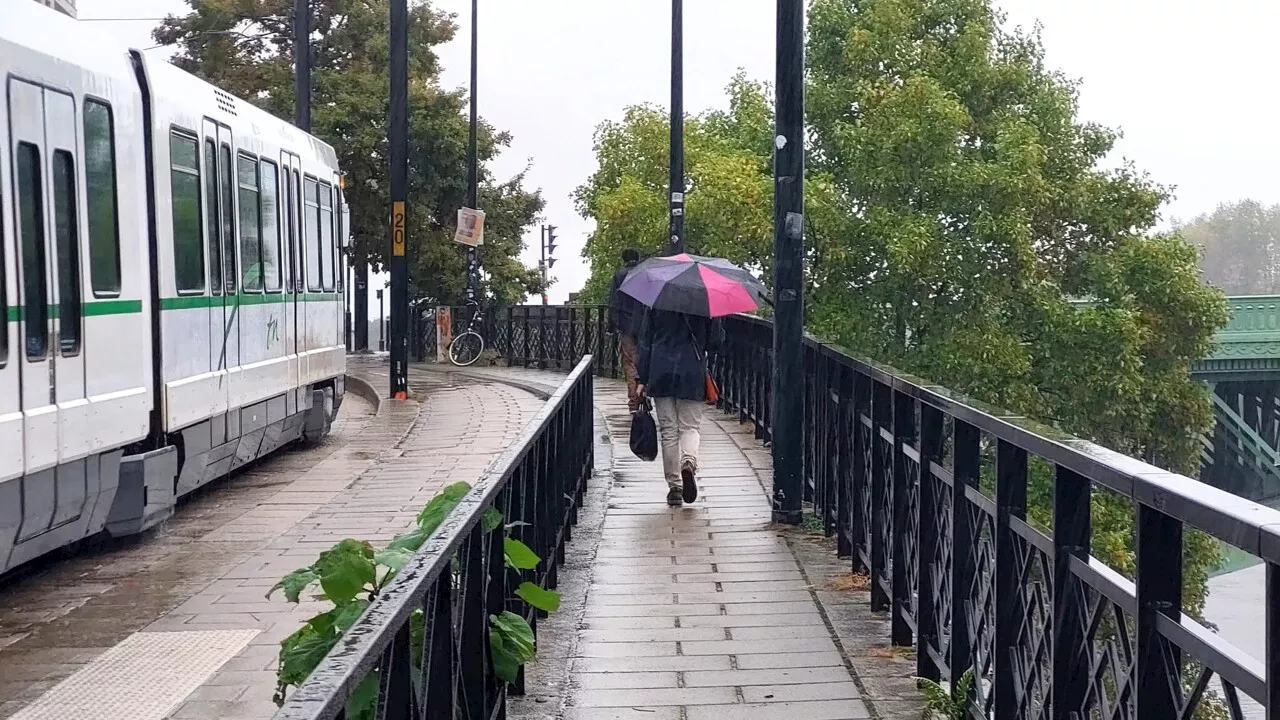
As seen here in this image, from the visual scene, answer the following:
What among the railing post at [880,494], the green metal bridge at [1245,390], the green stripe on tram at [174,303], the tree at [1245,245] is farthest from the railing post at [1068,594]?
the tree at [1245,245]

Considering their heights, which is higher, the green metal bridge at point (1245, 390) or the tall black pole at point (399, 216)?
the tall black pole at point (399, 216)

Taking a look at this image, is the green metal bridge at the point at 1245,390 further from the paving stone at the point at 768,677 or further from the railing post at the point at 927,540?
the railing post at the point at 927,540

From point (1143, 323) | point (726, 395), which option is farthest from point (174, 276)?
point (1143, 323)

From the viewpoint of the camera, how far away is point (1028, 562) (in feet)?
13.8

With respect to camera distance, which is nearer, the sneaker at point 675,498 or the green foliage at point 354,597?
the green foliage at point 354,597

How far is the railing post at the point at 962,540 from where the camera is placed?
505cm

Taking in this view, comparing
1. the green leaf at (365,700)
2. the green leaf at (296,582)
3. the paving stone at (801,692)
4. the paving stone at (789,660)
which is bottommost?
the paving stone at (789,660)

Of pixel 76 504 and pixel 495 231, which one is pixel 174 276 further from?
pixel 495 231

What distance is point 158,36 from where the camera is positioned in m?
43.6

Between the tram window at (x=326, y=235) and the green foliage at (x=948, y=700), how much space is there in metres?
12.4

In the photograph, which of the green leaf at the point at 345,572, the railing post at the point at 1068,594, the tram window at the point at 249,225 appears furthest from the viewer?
the tram window at the point at 249,225

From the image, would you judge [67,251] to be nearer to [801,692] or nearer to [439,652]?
[801,692]

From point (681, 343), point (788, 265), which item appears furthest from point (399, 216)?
point (788, 265)

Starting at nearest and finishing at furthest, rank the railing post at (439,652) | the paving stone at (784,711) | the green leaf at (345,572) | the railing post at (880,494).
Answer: the railing post at (439,652) → the green leaf at (345,572) → the paving stone at (784,711) → the railing post at (880,494)
